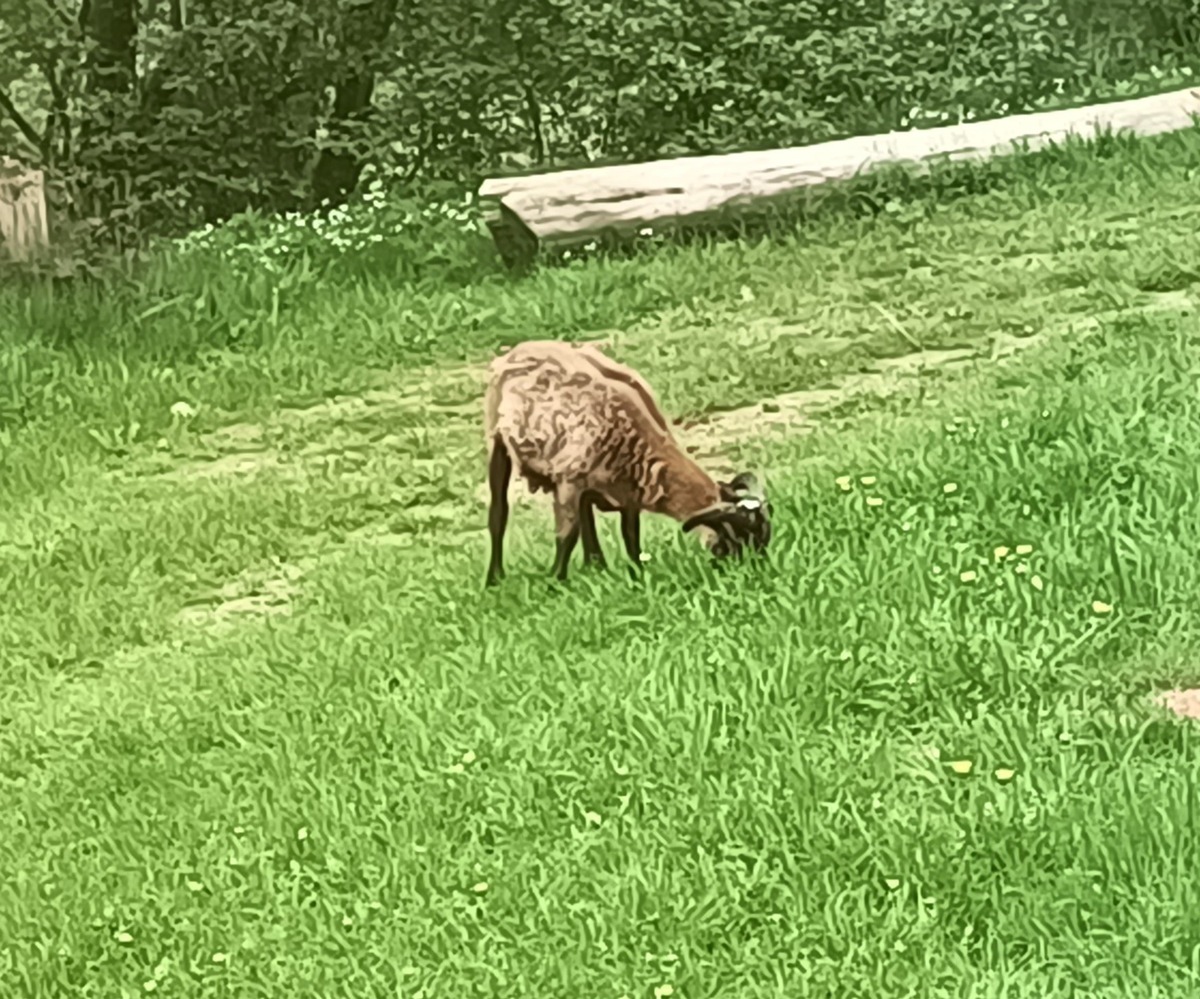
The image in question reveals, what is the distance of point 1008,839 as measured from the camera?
198 centimetres

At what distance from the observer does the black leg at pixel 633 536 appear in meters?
2.46

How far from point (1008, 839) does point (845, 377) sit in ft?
2.93

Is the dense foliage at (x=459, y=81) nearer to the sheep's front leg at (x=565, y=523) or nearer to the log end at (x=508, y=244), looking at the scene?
the log end at (x=508, y=244)

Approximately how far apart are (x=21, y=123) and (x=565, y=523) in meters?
1.09

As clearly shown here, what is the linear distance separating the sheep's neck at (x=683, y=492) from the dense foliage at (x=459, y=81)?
638 millimetres

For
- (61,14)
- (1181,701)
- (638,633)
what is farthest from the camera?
(61,14)

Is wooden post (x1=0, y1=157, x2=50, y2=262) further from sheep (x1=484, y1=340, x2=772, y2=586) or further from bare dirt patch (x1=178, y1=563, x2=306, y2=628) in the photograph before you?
sheep (x1=484, y1=340, x2=772, y2=586)

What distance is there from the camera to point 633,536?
2475 mm

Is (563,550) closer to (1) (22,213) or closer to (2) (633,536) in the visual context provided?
(2) (633,536)

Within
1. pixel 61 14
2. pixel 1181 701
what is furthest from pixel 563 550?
pixel 61 14

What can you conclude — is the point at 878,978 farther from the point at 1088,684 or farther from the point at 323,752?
the point at 323,752

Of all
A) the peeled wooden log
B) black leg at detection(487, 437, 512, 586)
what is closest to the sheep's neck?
black leg at detection(487, 437, 512, 586)

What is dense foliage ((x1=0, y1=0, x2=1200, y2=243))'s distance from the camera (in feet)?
8.76

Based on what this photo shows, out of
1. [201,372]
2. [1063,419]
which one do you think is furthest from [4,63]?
[1063,419]
